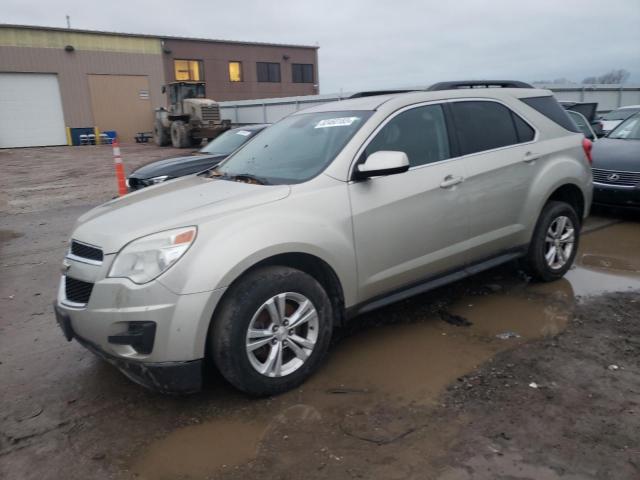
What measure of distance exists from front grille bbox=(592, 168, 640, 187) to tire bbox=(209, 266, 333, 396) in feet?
19.6

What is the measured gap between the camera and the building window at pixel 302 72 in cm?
4562

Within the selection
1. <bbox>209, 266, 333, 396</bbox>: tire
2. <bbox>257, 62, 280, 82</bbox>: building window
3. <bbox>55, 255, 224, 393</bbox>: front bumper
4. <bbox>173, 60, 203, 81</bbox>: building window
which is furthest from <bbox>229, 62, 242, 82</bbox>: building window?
<bbox>55, 255, 224, 393</bbox>: front bumper

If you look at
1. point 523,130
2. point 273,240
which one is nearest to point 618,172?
point 523,130

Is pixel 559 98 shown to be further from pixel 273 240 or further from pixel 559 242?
pixel 273 240

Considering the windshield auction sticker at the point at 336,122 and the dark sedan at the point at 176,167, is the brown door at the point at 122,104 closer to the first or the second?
the dark sedan at the point at 176,167

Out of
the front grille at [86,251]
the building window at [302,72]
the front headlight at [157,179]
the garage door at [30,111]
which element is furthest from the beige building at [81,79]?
the front grille at [86,251]

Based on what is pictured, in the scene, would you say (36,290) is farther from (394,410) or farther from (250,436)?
(394,410)

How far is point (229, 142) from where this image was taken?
354 inches

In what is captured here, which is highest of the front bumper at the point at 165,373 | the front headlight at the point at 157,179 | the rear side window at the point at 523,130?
the rear side window at the point at 523,130

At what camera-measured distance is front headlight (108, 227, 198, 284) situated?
2.76 m

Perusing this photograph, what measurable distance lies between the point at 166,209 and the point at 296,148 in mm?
1171

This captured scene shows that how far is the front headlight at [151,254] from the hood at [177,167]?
505 centimetres

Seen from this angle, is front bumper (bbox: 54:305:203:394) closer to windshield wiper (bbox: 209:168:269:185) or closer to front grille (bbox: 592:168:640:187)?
windshield wiper (bbox: 209:168:269:185)

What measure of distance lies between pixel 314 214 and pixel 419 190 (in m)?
0.90
